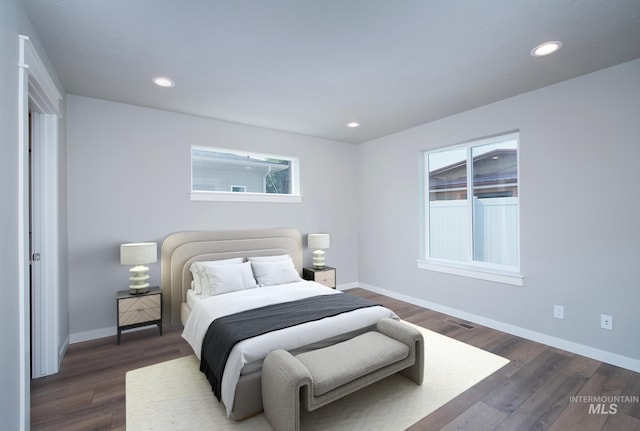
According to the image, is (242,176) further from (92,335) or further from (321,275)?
(92,335)

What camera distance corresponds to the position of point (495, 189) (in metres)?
3.73

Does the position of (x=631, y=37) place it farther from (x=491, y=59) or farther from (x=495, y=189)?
(x=495, y=189)

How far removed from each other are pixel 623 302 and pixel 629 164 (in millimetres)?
1230

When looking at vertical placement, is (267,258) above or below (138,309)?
above

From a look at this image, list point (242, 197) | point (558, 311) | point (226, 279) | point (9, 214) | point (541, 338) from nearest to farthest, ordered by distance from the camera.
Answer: point (9, 214), point (558, 311), point (541, 338), point (226, 279), point (242, 197)

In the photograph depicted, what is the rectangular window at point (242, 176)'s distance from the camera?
4.11 metres

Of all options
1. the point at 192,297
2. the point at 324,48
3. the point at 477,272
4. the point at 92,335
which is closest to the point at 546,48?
the point at 324,48

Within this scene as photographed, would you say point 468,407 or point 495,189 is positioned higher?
point 495,189

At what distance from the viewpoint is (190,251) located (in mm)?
3785

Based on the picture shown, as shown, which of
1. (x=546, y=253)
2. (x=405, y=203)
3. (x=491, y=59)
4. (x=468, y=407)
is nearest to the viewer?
(x=468, y=407)

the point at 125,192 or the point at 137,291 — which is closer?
the point at 137,291

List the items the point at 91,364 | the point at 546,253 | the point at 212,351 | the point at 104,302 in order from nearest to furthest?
the point at 212,351
the point at 91,364
the point at 546,253
the point at 104,302

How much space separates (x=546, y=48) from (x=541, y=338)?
2.81 m

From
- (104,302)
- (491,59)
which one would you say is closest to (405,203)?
(491,59)
